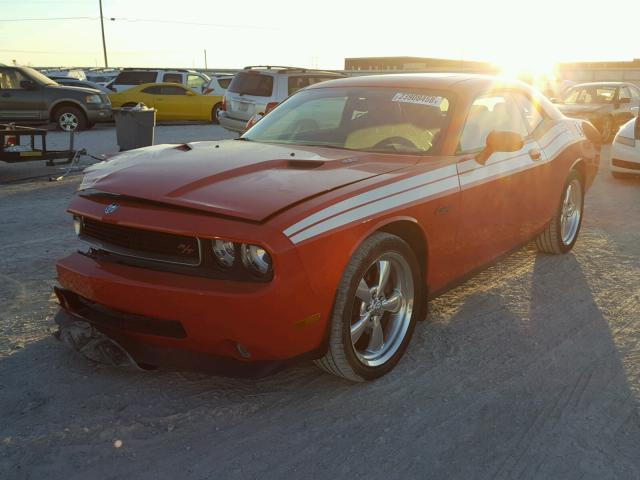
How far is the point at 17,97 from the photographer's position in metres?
15.1

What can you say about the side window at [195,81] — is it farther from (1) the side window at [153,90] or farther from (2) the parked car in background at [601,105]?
(2) the parked car in background at [601,105]

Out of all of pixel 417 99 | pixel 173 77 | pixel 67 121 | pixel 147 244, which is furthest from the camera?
pixel 173 77

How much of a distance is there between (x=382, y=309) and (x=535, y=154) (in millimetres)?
2099

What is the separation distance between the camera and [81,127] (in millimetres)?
16062

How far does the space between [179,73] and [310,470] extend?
72.6ft

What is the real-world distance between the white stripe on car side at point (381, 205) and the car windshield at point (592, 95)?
13.7m

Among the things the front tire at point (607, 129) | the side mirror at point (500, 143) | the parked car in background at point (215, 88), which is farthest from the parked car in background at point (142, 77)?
the side mirror at point (500, 143)

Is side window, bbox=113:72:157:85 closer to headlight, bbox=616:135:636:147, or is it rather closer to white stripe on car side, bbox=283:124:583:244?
headlight, bbox=616:135:636:147

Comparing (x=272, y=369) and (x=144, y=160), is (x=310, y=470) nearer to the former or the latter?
(x=272, y=369)

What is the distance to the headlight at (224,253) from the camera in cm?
276

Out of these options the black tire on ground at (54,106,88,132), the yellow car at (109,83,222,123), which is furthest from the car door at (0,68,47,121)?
the yellow car at (109,83,222,123)

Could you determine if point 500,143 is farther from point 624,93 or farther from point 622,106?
point 624,93

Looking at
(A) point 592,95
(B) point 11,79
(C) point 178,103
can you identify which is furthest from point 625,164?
(C) point 178,103

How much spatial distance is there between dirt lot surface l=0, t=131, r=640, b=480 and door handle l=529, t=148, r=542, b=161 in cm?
108
